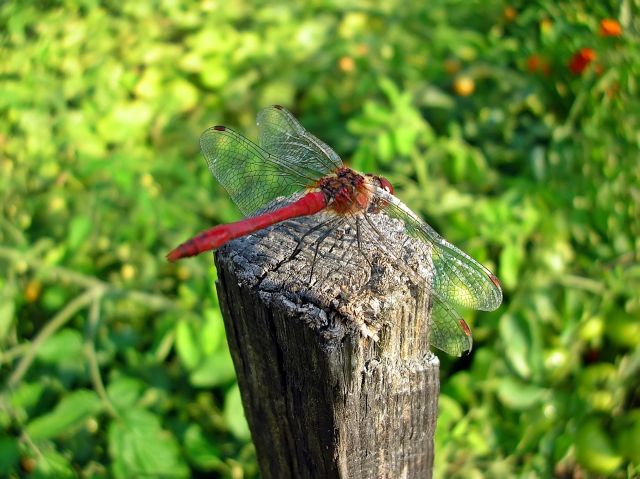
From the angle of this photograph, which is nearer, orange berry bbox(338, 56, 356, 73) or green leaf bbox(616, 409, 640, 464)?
green leaf bbox(616, 409, 640, 464)

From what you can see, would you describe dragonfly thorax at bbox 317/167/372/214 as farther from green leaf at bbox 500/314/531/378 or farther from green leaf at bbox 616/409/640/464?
green leaf at bbox 616/409/640/464

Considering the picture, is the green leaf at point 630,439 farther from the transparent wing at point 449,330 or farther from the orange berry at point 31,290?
the orange berry at point 31,290

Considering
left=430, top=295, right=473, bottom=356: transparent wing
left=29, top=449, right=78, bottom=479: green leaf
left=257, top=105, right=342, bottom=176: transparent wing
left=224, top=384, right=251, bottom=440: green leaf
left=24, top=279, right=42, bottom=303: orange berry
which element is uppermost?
left=257, top=105, right=342, bottom=176: transparent wing

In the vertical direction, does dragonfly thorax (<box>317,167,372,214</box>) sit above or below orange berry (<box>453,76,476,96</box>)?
below

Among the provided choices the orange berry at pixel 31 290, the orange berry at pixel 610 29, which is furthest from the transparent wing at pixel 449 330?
the orange berry at pixel 610 29

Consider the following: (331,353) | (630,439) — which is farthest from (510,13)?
(331,353)

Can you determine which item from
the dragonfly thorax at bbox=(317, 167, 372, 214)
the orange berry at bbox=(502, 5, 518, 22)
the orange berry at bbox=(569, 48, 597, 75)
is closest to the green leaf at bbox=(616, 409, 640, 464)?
the dragonfly thorax at bbox=(317, 167, 372, 214)

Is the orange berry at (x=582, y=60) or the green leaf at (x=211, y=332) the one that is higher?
the orange berry at (x=582, y=60)

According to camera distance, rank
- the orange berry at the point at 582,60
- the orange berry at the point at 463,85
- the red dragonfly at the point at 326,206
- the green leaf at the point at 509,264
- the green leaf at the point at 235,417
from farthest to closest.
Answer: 1. the orange berry at the point at 463,85
2. the orange berry at the point at 582,60
3. the green leaf at the point at 509,264
4. the green leaf at the point at 235,417
5. the red dragonfly at the point at 326,206

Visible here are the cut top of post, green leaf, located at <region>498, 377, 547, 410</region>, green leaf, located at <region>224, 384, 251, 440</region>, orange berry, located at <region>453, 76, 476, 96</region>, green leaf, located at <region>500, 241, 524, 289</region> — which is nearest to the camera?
the cut top of post
